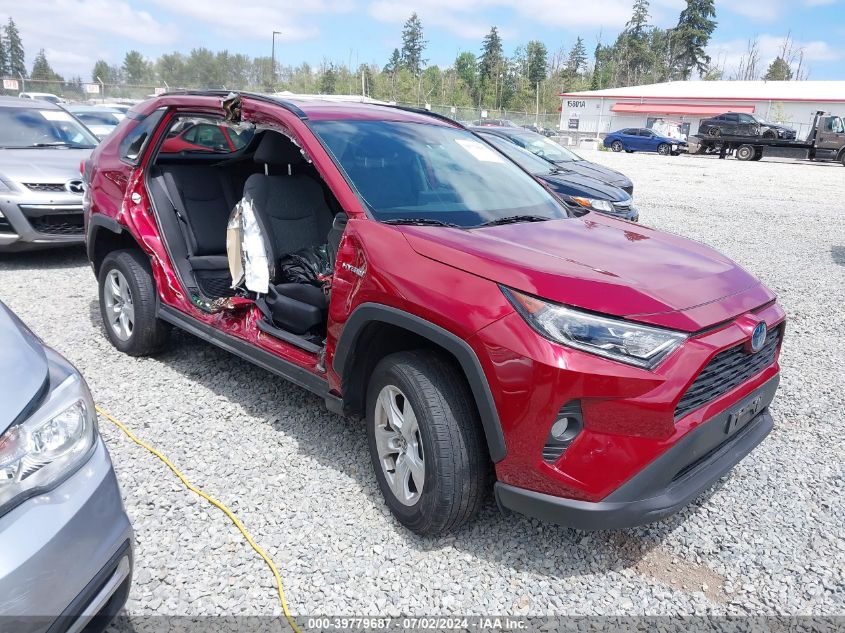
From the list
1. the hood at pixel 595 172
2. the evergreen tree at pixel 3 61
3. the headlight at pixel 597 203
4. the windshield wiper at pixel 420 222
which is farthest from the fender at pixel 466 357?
the evergreen tree at pixel 3 61

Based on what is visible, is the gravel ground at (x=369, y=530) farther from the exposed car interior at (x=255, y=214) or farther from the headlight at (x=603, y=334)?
the headlight at (x=603, y=334)

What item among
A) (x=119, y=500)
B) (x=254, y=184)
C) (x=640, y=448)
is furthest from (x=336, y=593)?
(x=254, y=184)

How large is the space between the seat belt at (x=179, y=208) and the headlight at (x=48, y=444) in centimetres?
254

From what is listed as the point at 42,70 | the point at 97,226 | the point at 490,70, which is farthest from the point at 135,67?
the point at 97,226

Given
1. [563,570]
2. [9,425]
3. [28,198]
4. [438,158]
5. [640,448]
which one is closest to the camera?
[9,425]

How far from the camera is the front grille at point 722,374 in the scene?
7.22 feet

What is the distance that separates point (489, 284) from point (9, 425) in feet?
4.98

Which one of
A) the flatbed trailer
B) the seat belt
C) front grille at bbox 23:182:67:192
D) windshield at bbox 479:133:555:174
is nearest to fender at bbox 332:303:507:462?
the seat belt

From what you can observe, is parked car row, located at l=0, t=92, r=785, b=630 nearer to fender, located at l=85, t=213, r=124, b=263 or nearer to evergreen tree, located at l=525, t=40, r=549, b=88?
fender, located at l=85, t=213, r=124, b=263

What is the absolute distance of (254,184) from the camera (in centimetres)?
387

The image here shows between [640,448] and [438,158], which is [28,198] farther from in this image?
[640,448]

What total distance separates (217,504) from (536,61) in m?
101

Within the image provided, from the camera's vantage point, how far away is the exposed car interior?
351 centimetres

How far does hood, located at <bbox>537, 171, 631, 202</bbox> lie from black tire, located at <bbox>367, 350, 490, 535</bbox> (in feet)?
19.9
